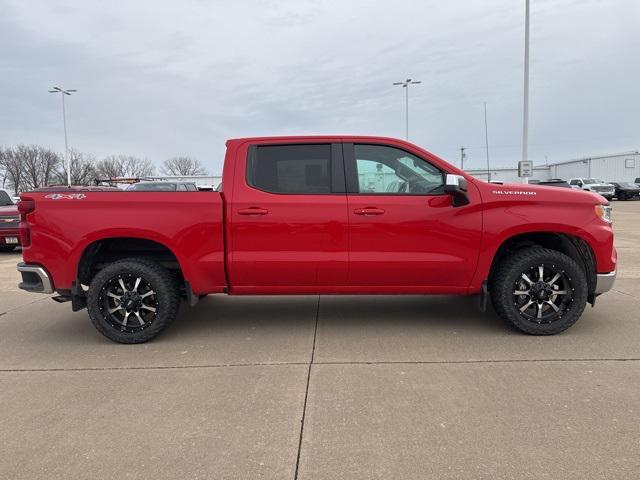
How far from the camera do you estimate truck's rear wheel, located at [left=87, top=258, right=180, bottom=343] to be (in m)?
4.51

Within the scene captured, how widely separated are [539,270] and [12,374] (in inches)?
186

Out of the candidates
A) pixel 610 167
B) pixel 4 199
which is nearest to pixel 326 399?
pixel 4 199

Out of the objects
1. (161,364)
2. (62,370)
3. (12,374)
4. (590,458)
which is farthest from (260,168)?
(590,458)

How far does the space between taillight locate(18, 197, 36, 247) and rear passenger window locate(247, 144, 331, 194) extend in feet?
6.69

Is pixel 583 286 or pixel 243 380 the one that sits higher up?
pixel 583 286

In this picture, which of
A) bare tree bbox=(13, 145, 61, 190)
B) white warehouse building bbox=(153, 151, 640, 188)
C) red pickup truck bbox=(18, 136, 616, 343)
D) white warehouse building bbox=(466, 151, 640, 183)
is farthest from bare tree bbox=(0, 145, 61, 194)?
red pickup truck bbox=(18, 136, 616, 343)

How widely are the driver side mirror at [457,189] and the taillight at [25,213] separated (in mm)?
3810

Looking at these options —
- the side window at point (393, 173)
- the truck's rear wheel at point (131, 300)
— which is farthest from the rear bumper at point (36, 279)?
the side window at point (393, 173)

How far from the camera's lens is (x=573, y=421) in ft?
9.80

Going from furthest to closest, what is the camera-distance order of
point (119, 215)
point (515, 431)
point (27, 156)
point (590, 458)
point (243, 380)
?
point (27, 156)
point (119, 215)
point (243, 380)
point (515, 431)
point (590, 458)

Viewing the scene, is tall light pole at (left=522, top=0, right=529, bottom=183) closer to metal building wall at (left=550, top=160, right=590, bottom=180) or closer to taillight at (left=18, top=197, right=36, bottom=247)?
taillight at (left=18, top=197, right=36, bottom=247)

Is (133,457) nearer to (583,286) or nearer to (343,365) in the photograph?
(343,365)

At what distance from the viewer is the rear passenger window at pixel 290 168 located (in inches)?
180

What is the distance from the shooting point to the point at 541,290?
15.0 ft
